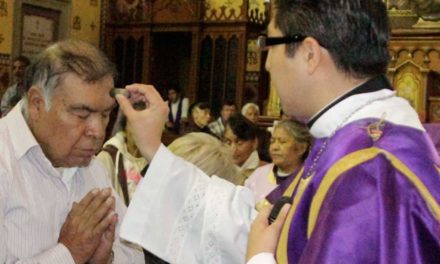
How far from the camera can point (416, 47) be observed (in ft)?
29.2

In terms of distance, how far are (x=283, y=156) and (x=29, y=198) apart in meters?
2.82

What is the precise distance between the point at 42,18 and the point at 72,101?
10734mm

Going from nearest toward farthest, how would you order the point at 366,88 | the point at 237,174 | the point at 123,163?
the point at 366,88 < the point at 237,174 < the point at 123,163

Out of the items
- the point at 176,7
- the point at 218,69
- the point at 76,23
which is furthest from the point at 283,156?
the point at 76,23

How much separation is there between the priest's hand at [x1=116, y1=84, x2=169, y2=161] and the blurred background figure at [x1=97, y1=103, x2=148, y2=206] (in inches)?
60.9

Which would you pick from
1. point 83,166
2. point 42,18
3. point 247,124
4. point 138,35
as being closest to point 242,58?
point 138,35

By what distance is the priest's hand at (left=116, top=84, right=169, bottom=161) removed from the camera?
237cm

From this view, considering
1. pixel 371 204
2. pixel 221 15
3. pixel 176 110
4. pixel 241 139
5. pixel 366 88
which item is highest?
pixel 221 15

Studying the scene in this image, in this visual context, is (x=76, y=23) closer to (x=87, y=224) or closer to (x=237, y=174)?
(x=237, y=174)

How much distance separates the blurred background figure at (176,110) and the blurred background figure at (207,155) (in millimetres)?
8909

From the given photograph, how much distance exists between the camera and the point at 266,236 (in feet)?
5.69

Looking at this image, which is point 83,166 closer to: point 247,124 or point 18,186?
point 18,186

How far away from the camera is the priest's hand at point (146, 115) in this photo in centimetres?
237

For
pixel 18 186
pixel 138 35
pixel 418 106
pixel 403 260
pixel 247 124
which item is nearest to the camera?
pixel 403 260
